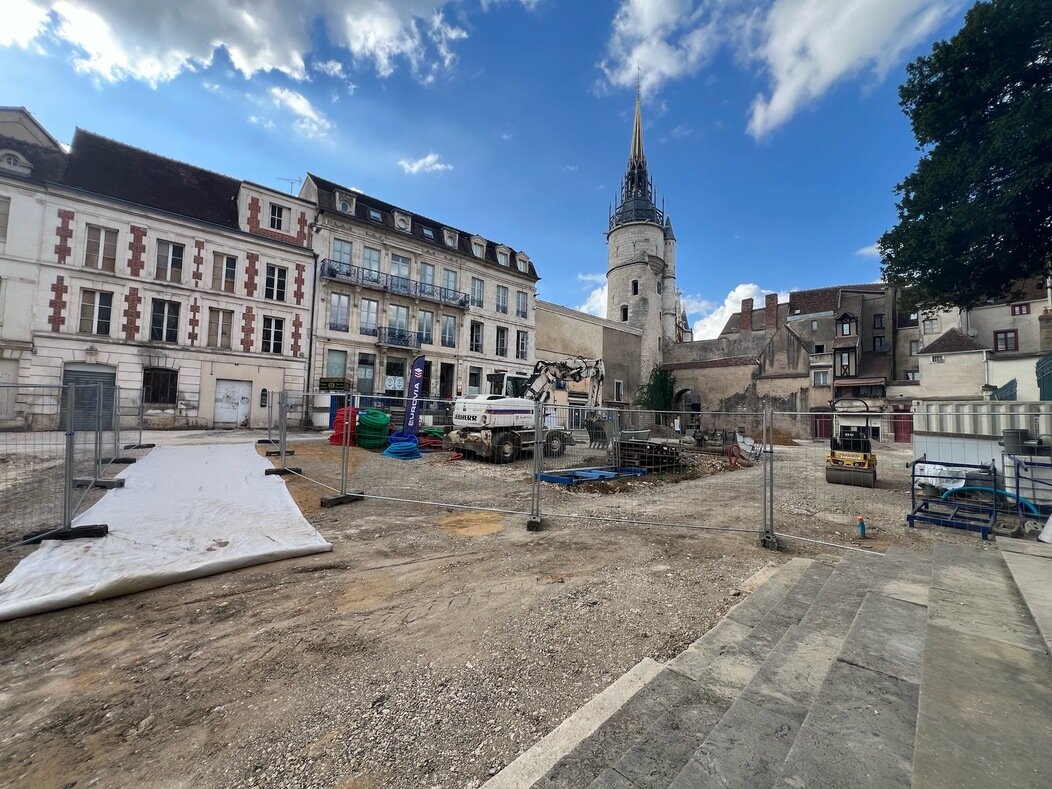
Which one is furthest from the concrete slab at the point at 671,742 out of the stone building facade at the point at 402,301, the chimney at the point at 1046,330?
the chimney at the point at 1046,330

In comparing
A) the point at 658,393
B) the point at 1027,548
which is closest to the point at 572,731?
the point at 1027,548

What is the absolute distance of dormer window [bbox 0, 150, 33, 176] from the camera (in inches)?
709

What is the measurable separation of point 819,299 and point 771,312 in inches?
166

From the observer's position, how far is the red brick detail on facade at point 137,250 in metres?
20.2

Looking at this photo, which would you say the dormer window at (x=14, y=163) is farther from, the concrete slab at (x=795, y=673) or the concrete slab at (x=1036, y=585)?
the concrete slab at (x=1036, y=585)

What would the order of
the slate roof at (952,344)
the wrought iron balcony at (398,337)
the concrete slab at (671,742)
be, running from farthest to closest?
1. the slate roof at (952,344)
2. the wrought iron balcony at (398,337)
3. the concrete slab at (671,742)

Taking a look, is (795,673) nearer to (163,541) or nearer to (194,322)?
(163,541)

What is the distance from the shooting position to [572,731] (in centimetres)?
229

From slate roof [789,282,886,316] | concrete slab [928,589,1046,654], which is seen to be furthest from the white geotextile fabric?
slate roof [789,282,886,316]

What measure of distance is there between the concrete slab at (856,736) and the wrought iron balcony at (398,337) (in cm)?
2666

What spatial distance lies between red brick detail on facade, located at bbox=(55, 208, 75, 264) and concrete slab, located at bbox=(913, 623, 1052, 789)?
28534mm

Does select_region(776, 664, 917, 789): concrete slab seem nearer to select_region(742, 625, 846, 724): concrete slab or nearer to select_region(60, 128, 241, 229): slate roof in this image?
select_region(742, 625, 846, 724): concrete slab

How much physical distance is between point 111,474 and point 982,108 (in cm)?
2511

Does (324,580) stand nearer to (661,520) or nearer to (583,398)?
(661,520)
